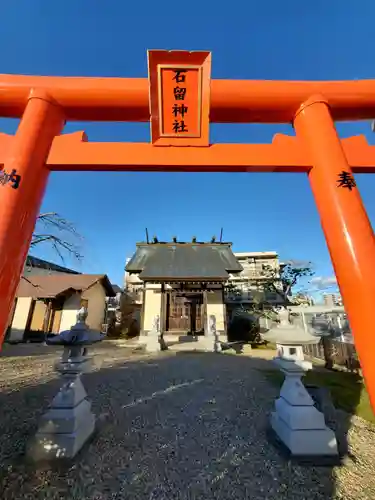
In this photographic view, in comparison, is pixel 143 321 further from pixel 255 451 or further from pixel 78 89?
pixel 78 89

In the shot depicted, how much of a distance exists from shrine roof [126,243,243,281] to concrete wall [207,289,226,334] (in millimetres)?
1772

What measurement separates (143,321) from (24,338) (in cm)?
777

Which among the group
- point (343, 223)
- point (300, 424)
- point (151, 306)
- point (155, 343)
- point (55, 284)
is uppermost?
point (55, 284)

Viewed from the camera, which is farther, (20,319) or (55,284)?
(55,284)

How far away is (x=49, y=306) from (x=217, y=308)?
10927 millimetres

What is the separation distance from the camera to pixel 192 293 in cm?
1319

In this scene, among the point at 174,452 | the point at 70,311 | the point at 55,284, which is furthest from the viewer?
the point at 55,284

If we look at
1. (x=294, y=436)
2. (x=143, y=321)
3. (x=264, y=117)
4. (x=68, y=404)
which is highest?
(x=264, y=117)

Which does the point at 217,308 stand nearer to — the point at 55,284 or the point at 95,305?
the point at 95,305

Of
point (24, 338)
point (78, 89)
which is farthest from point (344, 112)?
point (24, 338)

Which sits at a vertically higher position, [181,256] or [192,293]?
[181,256]

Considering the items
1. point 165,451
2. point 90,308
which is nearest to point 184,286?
point 90,308

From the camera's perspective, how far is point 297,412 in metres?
3.28

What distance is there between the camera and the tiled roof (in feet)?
47.7
